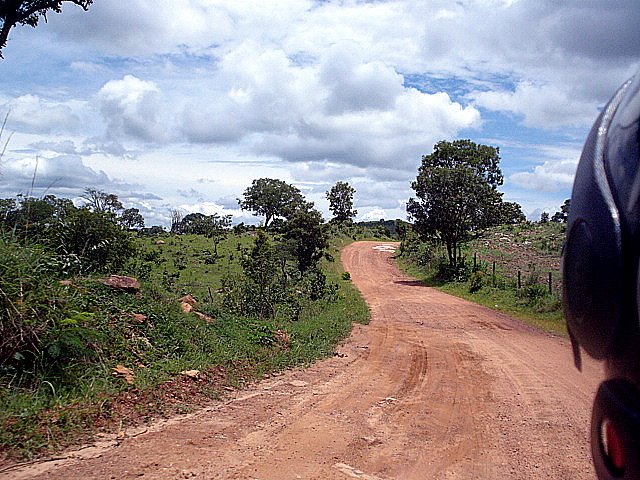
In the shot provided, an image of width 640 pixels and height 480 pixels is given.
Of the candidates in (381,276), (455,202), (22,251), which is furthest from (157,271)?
(22,251)

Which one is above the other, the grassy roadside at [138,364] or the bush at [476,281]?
the bush at [476,281]

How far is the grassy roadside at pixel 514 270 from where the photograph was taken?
1482 cm

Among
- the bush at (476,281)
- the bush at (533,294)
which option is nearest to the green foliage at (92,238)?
the bush at (533,294)

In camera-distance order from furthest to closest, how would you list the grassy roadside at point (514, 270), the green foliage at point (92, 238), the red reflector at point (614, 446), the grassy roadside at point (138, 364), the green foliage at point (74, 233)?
the grassy roadside at point (514, 270), the green foliage at point (92, 238), the green foliage at point (74, 233), the grassy roadside at point (138, 364), the red reflector at point (614, 446)

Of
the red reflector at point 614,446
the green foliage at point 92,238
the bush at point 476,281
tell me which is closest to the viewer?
the red reflector at point 614,446

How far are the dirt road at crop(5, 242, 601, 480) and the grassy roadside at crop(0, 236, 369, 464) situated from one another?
35cm

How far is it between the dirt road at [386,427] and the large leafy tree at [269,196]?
151 ft

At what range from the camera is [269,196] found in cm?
5541

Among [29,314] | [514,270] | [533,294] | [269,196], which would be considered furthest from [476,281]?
[269,196]

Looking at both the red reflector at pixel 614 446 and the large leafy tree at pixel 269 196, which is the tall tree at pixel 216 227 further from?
the red reflector at pixel 614 446

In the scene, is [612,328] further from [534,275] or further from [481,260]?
[481,260]

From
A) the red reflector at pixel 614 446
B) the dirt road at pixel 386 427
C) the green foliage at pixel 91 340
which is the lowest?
the dirt road at pixel 386 427

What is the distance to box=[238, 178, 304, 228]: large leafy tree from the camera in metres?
55.4

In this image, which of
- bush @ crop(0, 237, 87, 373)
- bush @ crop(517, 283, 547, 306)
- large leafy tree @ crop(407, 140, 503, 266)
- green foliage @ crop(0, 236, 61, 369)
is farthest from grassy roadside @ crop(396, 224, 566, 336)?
green foliage @ crop(0, 236, 61, 369)
